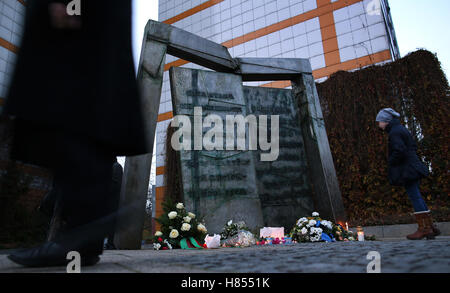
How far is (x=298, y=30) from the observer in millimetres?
10648

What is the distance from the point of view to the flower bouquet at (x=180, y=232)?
3381 mm

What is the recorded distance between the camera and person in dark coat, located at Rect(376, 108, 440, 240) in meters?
3.31

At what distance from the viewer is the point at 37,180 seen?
5977mm

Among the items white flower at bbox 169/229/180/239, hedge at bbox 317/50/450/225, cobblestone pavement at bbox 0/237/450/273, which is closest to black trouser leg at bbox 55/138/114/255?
cobblestone pavement at bbox 0/237/450/273

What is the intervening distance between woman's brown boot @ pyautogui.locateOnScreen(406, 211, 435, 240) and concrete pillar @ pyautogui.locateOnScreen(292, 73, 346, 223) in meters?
1.28

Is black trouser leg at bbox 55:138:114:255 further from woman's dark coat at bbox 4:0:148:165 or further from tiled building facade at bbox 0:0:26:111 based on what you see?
tiled building facade at bbox 0:0:26:111

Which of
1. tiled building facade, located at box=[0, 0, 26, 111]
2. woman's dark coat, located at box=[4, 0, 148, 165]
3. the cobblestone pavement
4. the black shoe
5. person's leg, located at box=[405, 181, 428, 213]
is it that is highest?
tiled building facade, located at box=[0, 0, 26, 111]

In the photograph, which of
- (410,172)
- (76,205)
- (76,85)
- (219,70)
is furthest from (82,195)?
(219,70)

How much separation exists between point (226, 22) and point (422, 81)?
869 centimetres

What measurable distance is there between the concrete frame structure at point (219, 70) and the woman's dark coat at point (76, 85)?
1.73 metres

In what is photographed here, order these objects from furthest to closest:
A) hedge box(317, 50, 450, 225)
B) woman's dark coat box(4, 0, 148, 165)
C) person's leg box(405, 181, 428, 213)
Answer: hedge box(317, 50, 450, 225) < person's leg box(405, 181, 428, 213) < woman's dark coat box(4, 0, 148, 165)

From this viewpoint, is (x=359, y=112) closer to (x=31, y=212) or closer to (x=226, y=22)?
(x=31, y=212)

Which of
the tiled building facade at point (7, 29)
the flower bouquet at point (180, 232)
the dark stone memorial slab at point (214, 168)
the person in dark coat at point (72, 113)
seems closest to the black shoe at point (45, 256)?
the person in dark coat at point (72, 113)
